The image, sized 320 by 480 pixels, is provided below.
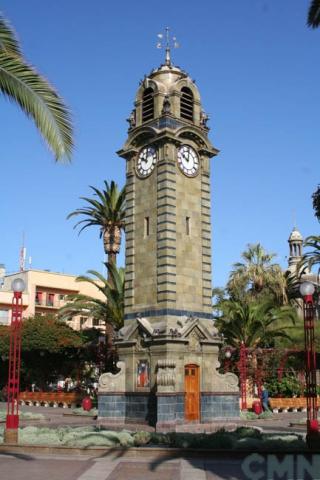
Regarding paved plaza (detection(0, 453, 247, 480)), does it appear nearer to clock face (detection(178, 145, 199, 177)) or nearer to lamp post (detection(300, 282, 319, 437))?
lamp post (detection(300, 282, 319, 437))

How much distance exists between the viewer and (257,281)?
54781mm

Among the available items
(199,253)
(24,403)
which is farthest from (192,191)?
(24,403)

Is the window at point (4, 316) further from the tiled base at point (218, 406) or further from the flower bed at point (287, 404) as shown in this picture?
the tiled base at point (218, 406)

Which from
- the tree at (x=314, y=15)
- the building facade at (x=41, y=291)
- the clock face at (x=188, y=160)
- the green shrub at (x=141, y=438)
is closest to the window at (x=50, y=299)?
the building facade at (x=41, y=291)

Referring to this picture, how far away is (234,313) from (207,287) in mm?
13770

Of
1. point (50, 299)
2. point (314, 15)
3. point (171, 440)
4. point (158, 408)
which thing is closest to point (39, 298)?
point (50, 299)

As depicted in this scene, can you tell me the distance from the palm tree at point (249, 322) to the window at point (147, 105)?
54.6ft

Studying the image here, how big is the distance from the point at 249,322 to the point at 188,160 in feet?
53.3

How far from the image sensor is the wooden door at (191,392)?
89.6 feet

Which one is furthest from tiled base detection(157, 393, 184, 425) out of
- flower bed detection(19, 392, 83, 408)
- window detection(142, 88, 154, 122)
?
flower bed detection(19, 392, 83, 408)

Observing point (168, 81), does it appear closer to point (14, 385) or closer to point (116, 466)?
point (14, 385)

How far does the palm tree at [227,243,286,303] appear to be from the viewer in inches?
2141

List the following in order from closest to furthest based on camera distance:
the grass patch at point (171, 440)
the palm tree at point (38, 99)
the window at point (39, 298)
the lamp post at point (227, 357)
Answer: the palm tree at point (38, 99)
the grass patch at point (171, 440)
the lamp post at point (227, 357)
the window at point (39, 298)
